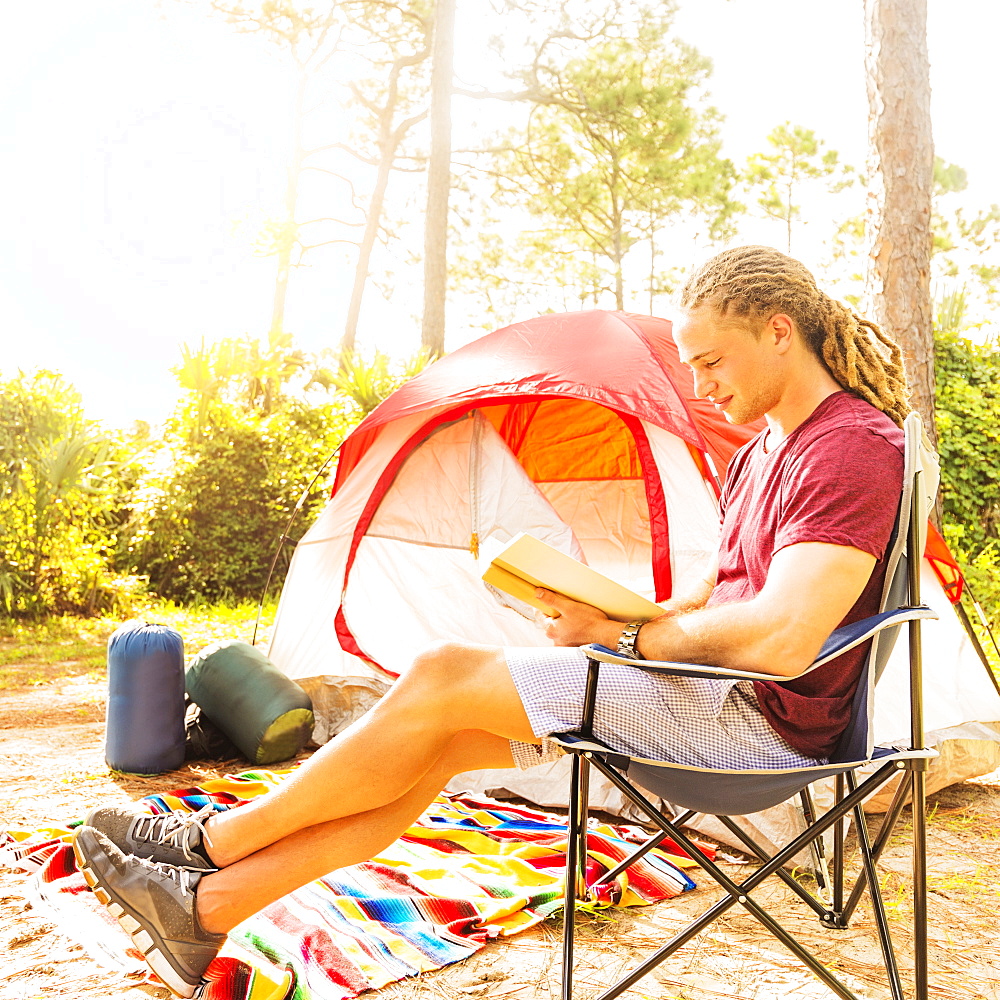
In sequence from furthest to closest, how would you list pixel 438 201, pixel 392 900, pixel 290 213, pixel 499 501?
pixel 290 213 → pixel 438 201 → pixel 499 501 → pixel 392 900

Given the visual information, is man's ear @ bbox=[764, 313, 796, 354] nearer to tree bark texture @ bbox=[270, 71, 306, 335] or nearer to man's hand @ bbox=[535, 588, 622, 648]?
man's hand @ bbox=[535, 588, 622, 648]

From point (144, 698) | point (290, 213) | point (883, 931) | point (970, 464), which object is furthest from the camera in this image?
point (290, 213)

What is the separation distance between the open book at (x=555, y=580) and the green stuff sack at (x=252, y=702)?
167 cm

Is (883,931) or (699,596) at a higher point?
(699,596)

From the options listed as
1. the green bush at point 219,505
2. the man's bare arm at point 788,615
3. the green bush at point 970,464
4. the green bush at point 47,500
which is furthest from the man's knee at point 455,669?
the green bush at point 219,505

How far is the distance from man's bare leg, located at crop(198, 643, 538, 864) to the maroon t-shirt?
0.44 m

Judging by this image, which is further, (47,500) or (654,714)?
(47,500)

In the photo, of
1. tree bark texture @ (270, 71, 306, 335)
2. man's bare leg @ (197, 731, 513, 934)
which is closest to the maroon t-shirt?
man's bare leg @ (197, 731, 513, 934)

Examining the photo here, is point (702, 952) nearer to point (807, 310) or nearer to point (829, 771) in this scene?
point (829, 771)

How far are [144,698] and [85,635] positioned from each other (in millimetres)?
2980

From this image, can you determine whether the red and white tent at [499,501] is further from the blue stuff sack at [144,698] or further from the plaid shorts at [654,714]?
the plaid shorts at [654,714]

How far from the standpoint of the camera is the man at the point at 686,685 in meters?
1.46

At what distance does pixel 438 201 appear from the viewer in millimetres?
8055

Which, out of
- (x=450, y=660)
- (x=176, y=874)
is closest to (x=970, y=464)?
(x=450, y=660)
